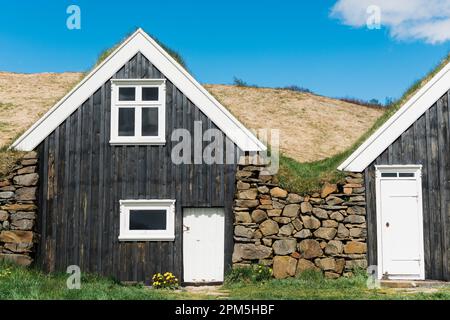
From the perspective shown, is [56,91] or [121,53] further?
[56,91]

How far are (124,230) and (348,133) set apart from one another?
1111 inches

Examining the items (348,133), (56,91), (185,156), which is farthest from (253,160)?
(56,91)

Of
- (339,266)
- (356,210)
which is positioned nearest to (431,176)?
(356,210)

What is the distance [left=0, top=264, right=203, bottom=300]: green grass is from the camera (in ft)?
33.9

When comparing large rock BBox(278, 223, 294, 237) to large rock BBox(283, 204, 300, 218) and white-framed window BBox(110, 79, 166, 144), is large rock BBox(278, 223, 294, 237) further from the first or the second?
white-framed window BBox(110, 79, 166, 144)

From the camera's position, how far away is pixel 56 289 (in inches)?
450

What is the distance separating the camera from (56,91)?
46906 mm

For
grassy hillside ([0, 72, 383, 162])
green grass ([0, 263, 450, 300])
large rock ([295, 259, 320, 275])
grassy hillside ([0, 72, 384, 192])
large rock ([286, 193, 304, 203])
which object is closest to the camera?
green grass ([0, 263, 450, 300])

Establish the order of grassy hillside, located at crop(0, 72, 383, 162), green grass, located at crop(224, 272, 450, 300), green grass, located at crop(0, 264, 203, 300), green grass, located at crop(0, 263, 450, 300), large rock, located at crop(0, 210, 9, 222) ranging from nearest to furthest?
green grass, located at crop(0, 264, 203, 300) < green grass, located at crop(0, 263, 450, 300) < green grass, located at crop(224, 272, 450, 300) < large rock, located at crop(0, 210, 9, 222) < grassy hillside, located at crop(0, 72, 383, 162)

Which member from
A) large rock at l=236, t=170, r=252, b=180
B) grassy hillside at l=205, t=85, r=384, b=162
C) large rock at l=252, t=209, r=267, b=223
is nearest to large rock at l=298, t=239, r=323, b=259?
large rock at l=252, t=209, r=267, b=223

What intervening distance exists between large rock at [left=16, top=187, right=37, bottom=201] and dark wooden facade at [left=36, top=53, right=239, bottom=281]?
34cm

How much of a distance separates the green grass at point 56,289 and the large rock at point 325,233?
12.8 ft

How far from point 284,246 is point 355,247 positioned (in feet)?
6.05

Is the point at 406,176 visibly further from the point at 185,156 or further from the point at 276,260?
the point at 185,156
